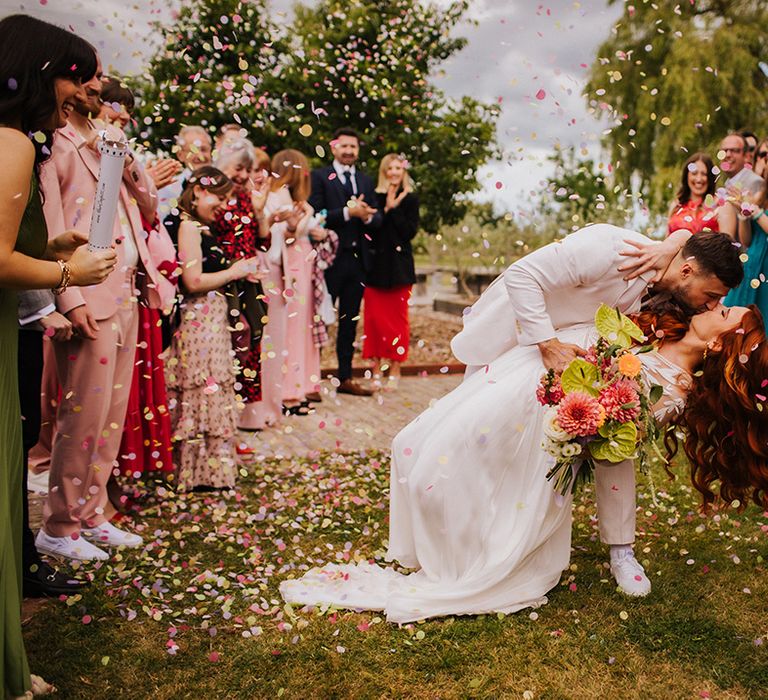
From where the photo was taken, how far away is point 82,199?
11.9ft

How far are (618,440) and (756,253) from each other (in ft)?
12.5

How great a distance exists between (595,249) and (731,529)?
199 centimetres

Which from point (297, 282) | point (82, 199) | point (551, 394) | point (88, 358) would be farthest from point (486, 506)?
point (297, 282)

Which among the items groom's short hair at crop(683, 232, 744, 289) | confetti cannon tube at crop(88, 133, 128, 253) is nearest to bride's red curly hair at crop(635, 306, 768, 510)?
groom's short hair at crop(683, 232, 744, 289)

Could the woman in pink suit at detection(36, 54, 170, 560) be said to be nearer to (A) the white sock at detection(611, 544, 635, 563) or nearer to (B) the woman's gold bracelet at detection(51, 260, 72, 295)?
(B) the woman's gold bracelet at detection(51, 260, 72, 295)

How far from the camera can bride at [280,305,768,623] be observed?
10.6ft

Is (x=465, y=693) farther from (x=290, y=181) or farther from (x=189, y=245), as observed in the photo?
(x=290, y=181)

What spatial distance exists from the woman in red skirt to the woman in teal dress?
305 centimetres

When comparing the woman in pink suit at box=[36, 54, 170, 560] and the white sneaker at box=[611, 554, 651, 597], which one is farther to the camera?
the woman in pink suit at box=[36, 54, 170, 560]

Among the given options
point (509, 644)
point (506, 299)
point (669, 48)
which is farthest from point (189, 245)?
point (669, 48)

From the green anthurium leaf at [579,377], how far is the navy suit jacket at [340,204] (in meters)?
4.72

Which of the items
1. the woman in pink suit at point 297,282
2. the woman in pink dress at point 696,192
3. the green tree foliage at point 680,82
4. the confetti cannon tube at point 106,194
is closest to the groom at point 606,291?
the confetti cannon tube at point 106,194

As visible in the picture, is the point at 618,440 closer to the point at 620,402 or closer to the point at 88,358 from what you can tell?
the point at 620,402

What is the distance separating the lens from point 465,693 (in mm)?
2646
